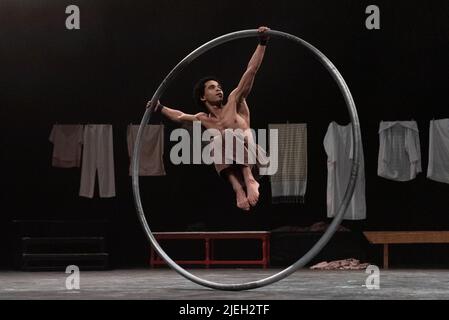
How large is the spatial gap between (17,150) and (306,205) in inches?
183

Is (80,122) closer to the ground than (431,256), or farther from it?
farther from it

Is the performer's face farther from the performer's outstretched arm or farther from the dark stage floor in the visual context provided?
the dark stage floor

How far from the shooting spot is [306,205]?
13453mm

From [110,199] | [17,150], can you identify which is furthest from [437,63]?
[17,150]

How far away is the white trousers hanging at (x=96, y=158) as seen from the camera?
43.1ft

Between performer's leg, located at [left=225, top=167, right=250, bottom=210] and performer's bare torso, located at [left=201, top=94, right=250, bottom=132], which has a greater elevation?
performer's bare torso, located at [left=201, top=94, right=250, bottom=132]

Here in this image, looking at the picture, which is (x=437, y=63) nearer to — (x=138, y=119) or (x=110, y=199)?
(x=138, y=119)

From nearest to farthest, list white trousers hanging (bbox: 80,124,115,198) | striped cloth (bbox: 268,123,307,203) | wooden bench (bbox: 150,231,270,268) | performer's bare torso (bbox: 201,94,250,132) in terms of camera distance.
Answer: performer's bare torso (bbox: 201,94,250,132), wooden bench (bbox: 150,231,270,268), striped cloth (bbox: 268,123,307,203), white trousers hanging (bbox: 80,124,115,198)

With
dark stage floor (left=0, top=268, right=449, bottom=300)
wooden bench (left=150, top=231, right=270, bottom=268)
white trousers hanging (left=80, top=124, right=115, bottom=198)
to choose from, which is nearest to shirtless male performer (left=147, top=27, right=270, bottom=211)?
dark stage floor (left=0, top=268, right=449, bottom=300)

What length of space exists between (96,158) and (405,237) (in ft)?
15.8

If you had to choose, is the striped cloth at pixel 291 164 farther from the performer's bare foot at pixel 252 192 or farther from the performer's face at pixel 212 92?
the performer's bare foot at pixel 252 192

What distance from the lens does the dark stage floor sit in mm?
7738

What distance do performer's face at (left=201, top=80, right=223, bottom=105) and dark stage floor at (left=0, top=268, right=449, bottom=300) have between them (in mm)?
1848

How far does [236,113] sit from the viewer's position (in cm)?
820
